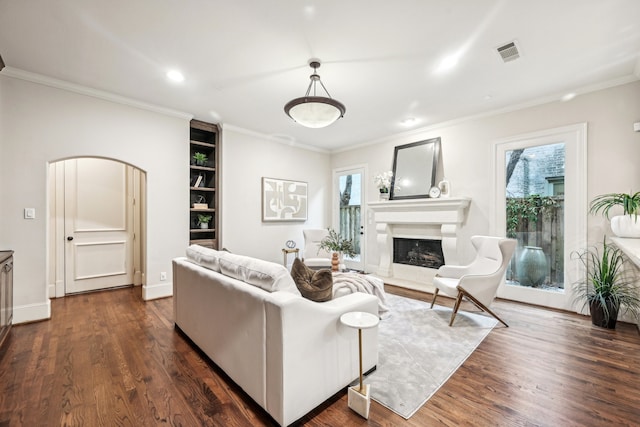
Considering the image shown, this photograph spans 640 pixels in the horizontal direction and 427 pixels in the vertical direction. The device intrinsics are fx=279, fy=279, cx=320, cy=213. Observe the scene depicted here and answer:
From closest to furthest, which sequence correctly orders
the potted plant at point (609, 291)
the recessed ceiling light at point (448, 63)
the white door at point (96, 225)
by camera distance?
the recessed ceiling light at point (448, 63)
the potted plant at point (609, 291)
the white door at point (96, 225)

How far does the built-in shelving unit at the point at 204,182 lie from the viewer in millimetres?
4633

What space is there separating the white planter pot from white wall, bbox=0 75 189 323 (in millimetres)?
5420

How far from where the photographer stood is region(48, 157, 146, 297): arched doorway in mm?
4148

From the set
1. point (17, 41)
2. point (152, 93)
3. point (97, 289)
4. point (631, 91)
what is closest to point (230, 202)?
point (152, 93)

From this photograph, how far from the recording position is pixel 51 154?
3.25m

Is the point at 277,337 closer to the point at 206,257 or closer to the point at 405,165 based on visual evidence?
the point at 206,257

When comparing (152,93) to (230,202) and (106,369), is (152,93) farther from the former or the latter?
(106,369)

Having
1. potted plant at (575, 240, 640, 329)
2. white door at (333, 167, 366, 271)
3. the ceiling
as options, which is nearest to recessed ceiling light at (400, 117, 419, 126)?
the ceiling

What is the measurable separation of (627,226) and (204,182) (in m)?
5.59

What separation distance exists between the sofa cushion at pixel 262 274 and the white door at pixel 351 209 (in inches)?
159

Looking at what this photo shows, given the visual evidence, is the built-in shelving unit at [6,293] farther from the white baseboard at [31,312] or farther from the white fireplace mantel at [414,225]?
the white fireplace mantel at [414,225]

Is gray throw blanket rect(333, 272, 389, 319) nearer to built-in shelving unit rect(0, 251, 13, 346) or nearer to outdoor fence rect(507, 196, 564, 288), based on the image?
outdoor fence rect(507, 196, 564, 288)

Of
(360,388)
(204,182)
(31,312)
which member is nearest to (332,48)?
(360,388)

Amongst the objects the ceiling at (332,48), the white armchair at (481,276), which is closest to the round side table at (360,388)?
the white armchair at (481,276)
